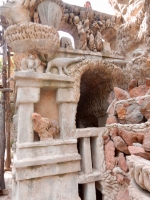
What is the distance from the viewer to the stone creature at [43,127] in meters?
2.62

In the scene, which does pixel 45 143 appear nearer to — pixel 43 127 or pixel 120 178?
pixel 43 127

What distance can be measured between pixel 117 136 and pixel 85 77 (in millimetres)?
1913

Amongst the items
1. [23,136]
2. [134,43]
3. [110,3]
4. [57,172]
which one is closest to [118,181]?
[57,172]

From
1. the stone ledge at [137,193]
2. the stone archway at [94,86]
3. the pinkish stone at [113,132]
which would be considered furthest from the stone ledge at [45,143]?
the stone ledge at [137,193]

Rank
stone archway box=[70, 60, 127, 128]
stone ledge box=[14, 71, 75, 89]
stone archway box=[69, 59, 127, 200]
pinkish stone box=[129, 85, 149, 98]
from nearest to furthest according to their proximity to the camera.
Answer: pinkish stone box=[129, 85, 149, 98] < stone ledge box=[14, 71, 75, 89] < stone archway box=[69, 59, 127, 200] < stone archway box=[70, 60, 127, 128]

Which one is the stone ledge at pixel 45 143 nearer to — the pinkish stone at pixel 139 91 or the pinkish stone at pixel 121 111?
the pinkish stone at pixel 121 111

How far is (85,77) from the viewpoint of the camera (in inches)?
158

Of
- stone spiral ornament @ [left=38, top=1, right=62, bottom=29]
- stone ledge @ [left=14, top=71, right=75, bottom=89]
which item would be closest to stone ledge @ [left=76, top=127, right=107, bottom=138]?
stone ledge @ [left=14, top=71, right=75, bottom=89]

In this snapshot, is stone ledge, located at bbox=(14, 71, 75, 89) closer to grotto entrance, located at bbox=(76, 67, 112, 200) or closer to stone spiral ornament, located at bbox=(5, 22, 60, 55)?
stone spiral ornament, located at bbox=(5, 22, 60, 55)

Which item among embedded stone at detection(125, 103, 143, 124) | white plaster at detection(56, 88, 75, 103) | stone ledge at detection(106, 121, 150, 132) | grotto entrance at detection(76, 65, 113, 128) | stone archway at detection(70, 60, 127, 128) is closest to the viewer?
stone ledge at detection(106, 121, 150, 132)

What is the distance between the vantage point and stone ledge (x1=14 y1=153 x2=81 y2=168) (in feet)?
7.97

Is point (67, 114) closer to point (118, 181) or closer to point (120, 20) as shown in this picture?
point (118, 181)

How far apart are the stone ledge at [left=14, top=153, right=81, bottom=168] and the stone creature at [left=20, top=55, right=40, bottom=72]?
157 centimetres

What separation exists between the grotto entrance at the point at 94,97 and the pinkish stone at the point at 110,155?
150 cm
